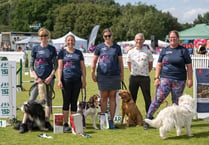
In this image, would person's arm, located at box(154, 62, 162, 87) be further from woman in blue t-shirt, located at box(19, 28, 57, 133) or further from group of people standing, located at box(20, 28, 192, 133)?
woman in blue t-shirt, located at box(19, 28, 57, 133)

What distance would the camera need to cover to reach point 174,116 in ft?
17.1

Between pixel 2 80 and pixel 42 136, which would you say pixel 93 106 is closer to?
pixel 42 136

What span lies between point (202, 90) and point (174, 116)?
7.28 feet

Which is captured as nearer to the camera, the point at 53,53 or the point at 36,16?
the point at 53,53

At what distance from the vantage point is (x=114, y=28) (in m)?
56.9

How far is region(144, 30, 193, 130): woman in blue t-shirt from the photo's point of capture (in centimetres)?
562

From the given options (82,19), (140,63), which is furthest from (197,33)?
(82,19)

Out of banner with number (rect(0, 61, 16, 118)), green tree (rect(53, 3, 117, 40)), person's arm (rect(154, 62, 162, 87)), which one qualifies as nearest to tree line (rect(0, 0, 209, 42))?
green tree (rect(53, 3, 117, 40))

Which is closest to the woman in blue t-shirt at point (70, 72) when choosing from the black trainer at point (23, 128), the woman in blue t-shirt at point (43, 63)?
the woman in blue t-shirt at point (43, 63)

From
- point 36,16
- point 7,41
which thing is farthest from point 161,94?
point 36,16

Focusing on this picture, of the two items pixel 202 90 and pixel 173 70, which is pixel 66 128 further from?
pixel 202 90

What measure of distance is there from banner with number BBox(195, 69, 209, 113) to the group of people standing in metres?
1.40

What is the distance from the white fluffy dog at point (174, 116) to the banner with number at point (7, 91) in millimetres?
2981

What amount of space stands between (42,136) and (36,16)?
65.1 meters
